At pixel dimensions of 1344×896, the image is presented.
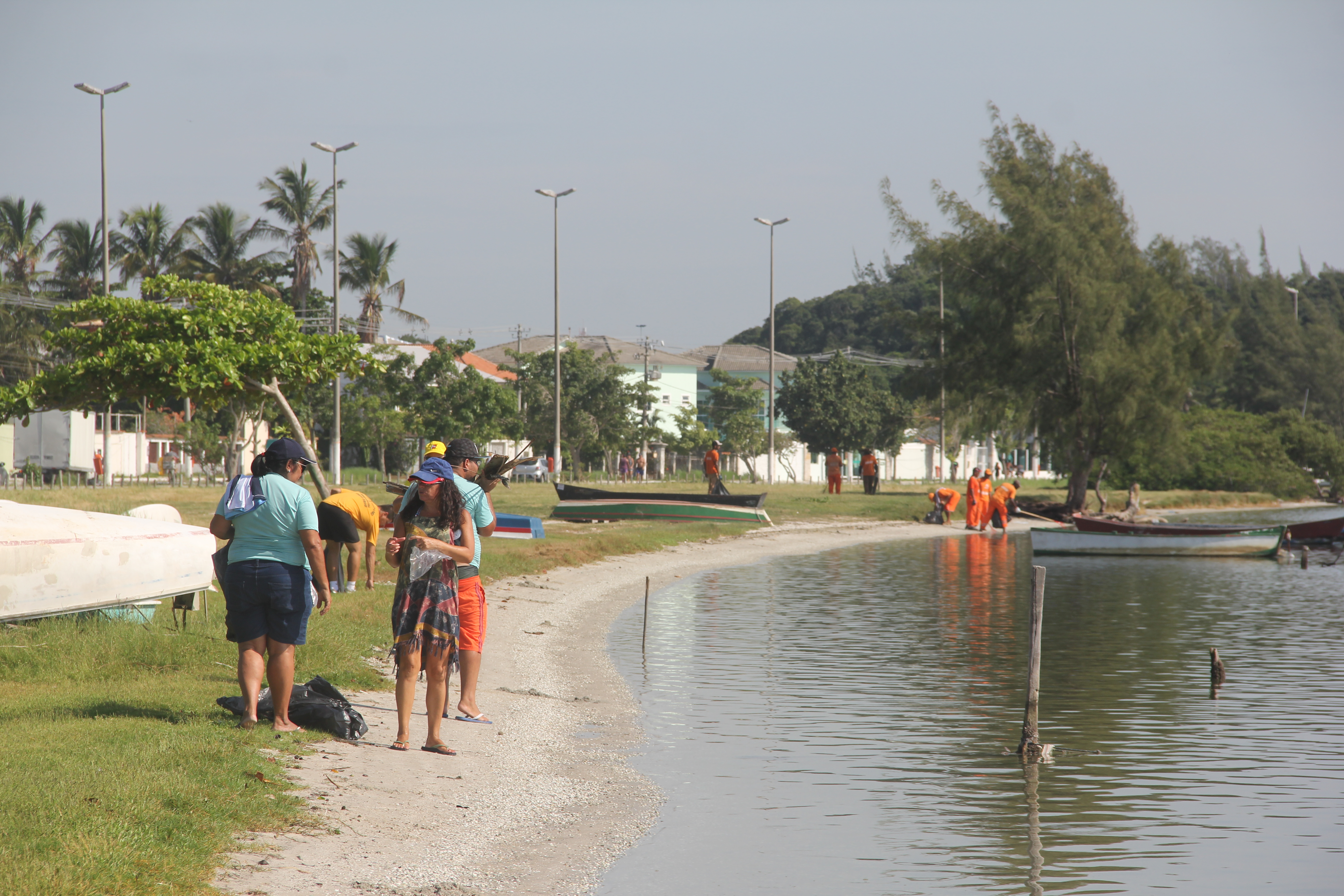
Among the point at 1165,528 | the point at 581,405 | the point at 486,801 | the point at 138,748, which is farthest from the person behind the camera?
the point at 581,405

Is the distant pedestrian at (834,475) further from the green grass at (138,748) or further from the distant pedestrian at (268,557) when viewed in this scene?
the distant pedestrian at (268,557)

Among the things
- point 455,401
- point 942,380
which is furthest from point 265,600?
point 455,401

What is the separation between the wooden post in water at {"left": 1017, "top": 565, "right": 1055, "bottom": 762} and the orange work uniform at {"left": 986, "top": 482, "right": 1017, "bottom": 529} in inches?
1205

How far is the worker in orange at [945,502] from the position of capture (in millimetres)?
42844

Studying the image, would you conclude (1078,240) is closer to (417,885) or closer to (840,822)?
(840,822)

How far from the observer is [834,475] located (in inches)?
1948

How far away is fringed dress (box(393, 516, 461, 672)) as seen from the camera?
8.55m

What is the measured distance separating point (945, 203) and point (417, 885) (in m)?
44.0

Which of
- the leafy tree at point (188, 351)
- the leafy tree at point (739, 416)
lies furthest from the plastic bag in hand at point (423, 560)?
the leafy tree at point (739, 416)

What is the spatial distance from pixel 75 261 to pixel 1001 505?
153 feet

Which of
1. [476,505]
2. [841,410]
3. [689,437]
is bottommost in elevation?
[476,505]

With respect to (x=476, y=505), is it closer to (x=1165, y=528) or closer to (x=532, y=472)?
(x=1165, y=528)

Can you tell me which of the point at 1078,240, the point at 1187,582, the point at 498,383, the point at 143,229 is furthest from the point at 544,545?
the point at 143,229

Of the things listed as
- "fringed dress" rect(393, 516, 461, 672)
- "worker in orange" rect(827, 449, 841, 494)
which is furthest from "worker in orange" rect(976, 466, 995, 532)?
"fringed dress" rect(393, 516, 461, 672)
